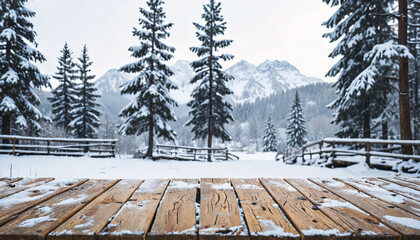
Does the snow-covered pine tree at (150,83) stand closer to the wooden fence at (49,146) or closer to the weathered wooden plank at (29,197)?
the wooden fence at (49,146)

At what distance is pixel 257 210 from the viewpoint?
1384mm

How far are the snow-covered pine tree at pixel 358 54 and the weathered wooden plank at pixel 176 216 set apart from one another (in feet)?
36.5

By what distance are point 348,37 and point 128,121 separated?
1483 cm

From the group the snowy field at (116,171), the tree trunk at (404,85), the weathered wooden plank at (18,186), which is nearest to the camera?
the weathered wooden plank at (18,186)

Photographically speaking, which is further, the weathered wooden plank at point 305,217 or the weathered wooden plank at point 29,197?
the weathered wooden plank at point 29,197

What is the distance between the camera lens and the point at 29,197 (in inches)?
63.6

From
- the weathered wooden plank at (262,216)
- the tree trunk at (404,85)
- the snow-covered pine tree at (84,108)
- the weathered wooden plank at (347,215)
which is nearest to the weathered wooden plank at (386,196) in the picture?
Answer: the weathered wooden plank at (347,215)

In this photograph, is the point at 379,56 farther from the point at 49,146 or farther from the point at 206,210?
the point at 49,146

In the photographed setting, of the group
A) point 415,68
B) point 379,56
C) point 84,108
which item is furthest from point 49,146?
point 415,68

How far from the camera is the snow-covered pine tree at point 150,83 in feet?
49.8

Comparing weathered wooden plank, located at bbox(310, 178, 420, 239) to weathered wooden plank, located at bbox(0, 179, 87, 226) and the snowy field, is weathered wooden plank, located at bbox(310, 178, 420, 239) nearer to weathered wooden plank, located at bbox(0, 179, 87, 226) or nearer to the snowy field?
weathered wooden plank, located at bbox(0, 179, 87, 226)

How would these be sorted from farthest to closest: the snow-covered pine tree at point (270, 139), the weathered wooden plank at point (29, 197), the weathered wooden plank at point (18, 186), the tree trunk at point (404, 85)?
1. the snow-covered pine tree at point (270, 139)
2. the tree trunk at point (404, 85)
3. the weathered wooden plank at point (18, 186)
4. the weathered wooden plank at point (29, 197)

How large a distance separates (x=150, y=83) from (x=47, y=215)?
15315 mm

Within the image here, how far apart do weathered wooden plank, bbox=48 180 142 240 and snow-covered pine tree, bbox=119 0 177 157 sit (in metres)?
13.5
